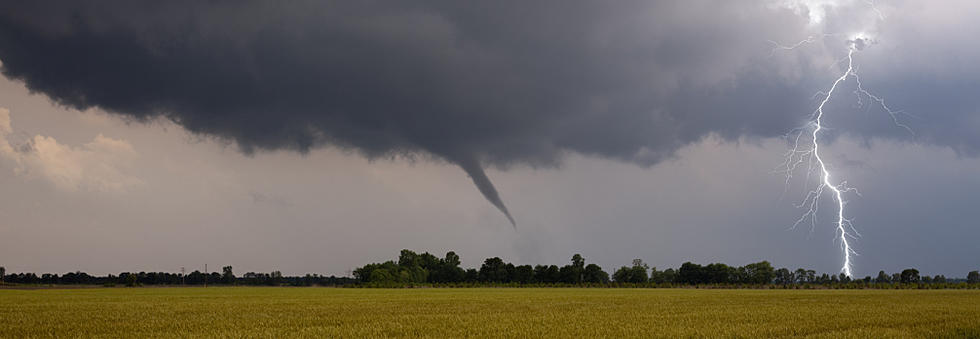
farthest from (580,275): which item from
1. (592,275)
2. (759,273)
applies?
(759,273)

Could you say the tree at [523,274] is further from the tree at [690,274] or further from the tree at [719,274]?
the tree at [719,274]

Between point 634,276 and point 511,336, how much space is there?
18663 centimetres

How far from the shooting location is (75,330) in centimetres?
1698

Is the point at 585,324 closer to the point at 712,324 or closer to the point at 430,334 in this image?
the point at 712,324

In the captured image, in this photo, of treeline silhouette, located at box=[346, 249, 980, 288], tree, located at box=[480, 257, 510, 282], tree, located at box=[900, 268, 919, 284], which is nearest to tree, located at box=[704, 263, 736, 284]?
treeline silhouette, located at box=[346, 249, 980, 288]

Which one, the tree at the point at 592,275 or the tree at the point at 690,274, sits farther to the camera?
the tree at the point at 592,275

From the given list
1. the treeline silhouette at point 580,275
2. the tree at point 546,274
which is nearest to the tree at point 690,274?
the treeline silhouette at point 580,275

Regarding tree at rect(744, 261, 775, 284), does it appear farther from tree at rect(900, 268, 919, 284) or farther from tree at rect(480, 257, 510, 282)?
tree at rect(480, 257, 510, 282)

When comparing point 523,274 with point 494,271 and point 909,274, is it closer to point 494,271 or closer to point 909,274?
point 494,271

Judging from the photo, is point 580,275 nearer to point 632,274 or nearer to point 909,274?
point 632,274

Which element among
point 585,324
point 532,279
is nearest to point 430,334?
point 585,324

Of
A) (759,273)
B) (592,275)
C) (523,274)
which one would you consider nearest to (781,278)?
(759,273)

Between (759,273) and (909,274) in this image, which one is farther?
(759,273)

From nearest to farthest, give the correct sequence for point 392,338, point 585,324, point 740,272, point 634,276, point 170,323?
point 392,338 → point 585,324 → point 170,323 → point 740,272 → point 634,276
